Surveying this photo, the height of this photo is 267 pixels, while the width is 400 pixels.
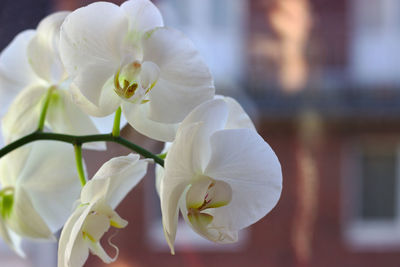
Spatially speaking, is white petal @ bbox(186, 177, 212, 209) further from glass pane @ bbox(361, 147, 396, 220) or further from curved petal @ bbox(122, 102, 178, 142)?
glass pane @ bbox(361, 147, 396, 220)

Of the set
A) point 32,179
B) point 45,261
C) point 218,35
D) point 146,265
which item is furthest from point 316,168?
point 32,179

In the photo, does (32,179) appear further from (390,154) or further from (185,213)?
(390,154)

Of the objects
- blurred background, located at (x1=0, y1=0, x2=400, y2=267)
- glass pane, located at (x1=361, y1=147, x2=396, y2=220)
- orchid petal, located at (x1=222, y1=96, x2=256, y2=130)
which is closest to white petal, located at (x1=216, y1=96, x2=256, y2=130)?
orchid petal, located at (x1=222, y1=96, x2=256, y2=130)

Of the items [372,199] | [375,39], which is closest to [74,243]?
[372,199]

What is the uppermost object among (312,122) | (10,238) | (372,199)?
(312,122)

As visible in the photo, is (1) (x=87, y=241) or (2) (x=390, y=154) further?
(2) (x=390, y=154)

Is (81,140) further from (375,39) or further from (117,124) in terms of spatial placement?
(375,39)
